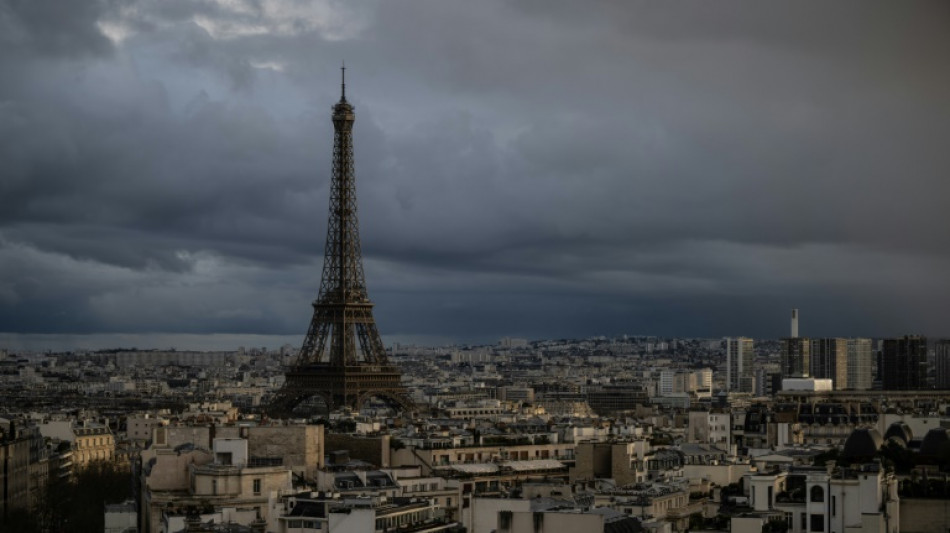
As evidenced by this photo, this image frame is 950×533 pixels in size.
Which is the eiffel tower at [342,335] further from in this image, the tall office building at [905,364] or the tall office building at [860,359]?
the tall office building at [860,359]

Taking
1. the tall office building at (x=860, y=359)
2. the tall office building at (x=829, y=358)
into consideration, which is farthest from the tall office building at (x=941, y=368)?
the tall office building at (x=860, y=359)

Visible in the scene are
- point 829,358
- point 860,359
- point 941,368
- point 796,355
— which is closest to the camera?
A: point 941,368

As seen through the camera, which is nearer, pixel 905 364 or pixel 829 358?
pixel 905 364

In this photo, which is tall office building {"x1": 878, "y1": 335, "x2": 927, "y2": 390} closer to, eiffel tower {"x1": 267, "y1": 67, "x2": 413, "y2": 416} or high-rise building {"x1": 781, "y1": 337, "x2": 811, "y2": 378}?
high-rise building {"x1": 781, "y1": 337, "x2": 811, "y2": 378}

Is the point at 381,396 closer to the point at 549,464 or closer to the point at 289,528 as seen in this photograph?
the point at 549,464

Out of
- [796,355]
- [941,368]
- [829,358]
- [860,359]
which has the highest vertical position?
[796,355]

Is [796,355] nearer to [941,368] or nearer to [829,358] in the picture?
[829,358]

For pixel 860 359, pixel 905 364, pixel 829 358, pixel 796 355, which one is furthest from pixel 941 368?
pixel 796 355

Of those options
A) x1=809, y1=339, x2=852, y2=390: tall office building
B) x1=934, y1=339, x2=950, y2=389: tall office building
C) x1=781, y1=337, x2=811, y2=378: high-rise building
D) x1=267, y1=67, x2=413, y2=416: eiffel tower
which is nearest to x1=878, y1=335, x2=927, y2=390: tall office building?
x1=934, y1=339, x2=950, y2=389: tall office building
